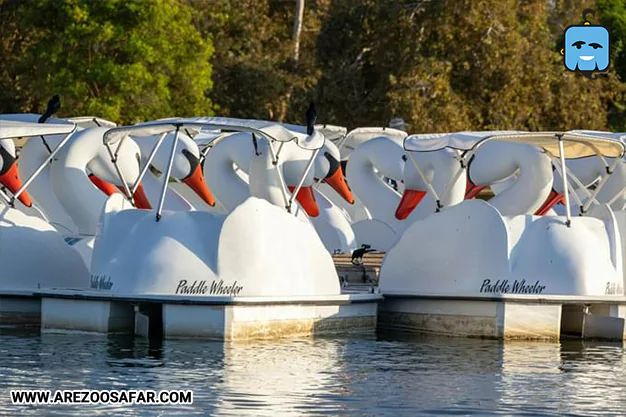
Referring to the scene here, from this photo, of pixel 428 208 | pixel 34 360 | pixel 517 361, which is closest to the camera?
pixel 34 360

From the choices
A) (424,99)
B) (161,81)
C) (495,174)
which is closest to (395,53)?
(424,99)

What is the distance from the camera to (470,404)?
1800 cm

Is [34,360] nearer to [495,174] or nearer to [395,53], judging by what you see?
[495,174]

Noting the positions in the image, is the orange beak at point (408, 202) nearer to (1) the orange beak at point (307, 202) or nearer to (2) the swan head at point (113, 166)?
(1) the orange beak at point (307, 202)

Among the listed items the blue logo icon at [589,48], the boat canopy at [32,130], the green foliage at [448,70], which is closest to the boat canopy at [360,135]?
the blue logo icon at [589,48]

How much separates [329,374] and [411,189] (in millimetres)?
11850

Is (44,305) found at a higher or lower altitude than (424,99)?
lower

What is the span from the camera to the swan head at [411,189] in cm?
3134

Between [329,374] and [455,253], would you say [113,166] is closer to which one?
[455,253]

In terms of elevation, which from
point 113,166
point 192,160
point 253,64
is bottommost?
point 113,166

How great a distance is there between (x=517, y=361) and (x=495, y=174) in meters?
8.19

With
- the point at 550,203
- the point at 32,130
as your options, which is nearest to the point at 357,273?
the point at 550,203

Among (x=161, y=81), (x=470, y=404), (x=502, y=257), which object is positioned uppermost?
(x=161, y=81)

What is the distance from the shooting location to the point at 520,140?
2823cm
